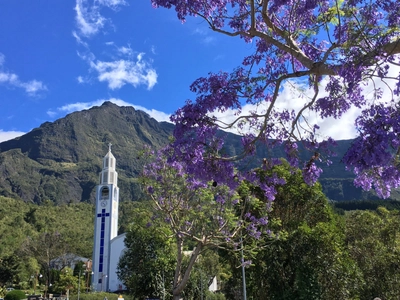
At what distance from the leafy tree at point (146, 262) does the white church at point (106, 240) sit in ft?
84.0

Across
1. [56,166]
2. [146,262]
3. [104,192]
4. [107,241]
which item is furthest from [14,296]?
[56,166]

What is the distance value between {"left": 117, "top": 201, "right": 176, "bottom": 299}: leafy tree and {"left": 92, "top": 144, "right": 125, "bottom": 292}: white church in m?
25.6

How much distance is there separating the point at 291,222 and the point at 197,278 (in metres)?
10.4

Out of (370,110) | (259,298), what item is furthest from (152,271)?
(370,110)

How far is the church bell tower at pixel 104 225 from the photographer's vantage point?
49.1m

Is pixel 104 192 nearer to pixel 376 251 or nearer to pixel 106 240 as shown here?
pixel 106 240

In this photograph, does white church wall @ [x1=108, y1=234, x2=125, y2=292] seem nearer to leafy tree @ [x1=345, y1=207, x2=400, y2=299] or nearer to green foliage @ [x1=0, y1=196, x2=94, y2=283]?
green foliage @ [x1=0, y1=196, x2=94, y2=283]

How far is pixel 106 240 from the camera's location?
166 feet

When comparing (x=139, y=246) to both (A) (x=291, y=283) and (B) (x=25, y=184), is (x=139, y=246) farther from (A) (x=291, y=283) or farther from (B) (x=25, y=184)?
(B) (x=25, y=184)

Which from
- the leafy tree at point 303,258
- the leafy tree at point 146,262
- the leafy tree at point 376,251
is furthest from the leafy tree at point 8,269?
the leafy tree at point 376,251

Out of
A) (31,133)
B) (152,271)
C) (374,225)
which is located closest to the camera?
(152,271)

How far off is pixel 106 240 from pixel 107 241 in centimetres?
20

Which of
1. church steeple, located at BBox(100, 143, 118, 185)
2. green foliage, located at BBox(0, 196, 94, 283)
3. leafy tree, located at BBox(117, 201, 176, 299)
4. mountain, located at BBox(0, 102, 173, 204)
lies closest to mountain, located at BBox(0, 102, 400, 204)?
mountain, located at BBox(0, 102, 173, 204)

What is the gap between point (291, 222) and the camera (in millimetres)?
16312
